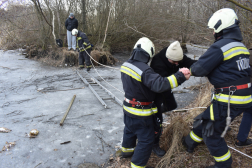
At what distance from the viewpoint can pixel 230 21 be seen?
2076 mm

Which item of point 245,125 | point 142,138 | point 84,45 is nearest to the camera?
point 142,138

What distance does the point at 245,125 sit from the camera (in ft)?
8.71

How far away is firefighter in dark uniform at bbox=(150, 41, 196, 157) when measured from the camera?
2.42 meters

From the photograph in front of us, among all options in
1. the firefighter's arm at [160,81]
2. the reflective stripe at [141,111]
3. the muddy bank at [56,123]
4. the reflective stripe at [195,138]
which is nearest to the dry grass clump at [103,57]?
the muddy bank at [56,123]

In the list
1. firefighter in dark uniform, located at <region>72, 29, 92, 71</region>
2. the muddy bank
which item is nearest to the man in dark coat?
firefighter in dark uniform, located at <region>72, 29, 92, 71</region>

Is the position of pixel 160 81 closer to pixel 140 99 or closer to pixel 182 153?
pixel 140 99

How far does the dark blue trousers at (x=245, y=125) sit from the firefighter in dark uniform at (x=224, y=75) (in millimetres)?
587

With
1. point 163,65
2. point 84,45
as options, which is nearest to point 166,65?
point 163,65

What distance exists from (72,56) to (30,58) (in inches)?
139

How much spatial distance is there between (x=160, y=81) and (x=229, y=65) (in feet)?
2.66

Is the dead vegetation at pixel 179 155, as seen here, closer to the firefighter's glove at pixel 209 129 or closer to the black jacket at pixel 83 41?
the firefighter's glove at pixel 209 129

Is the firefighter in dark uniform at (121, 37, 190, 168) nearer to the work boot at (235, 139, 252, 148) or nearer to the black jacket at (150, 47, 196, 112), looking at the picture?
the black jacket at (150, 47, 196, 112)

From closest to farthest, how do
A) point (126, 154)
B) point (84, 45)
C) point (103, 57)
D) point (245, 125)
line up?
point (245, 125) → point (126, 154) → point (84, 45) → point (103, 57)

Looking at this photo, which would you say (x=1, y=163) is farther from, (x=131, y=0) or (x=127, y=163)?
(x=131, y=0)
